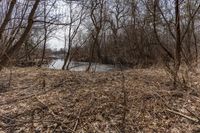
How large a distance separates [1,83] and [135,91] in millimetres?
3595

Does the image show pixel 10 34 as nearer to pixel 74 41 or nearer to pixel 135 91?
pixel 135 91

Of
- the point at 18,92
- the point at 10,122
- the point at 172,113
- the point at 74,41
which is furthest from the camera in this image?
the point at 74,41

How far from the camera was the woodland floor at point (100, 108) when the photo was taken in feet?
12.6

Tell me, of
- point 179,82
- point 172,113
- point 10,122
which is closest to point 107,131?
point 172,113

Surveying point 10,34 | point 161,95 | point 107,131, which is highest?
point 10,34

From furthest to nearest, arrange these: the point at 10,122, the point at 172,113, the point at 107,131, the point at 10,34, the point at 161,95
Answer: the point at 10,34
the point at 161,95
the point at 172,113
the point at 10,122
the point at 107,131

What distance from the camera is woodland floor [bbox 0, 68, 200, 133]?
383 cm

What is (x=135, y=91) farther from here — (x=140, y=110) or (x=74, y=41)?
(x=74, y=41)

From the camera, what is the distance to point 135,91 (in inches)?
199

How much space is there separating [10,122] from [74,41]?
553 inches

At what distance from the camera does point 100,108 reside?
4.32 meters

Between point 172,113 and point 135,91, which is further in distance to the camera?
point 135,91

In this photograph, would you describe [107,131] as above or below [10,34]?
below

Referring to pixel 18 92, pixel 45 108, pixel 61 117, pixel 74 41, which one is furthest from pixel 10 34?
pixel 74 41
